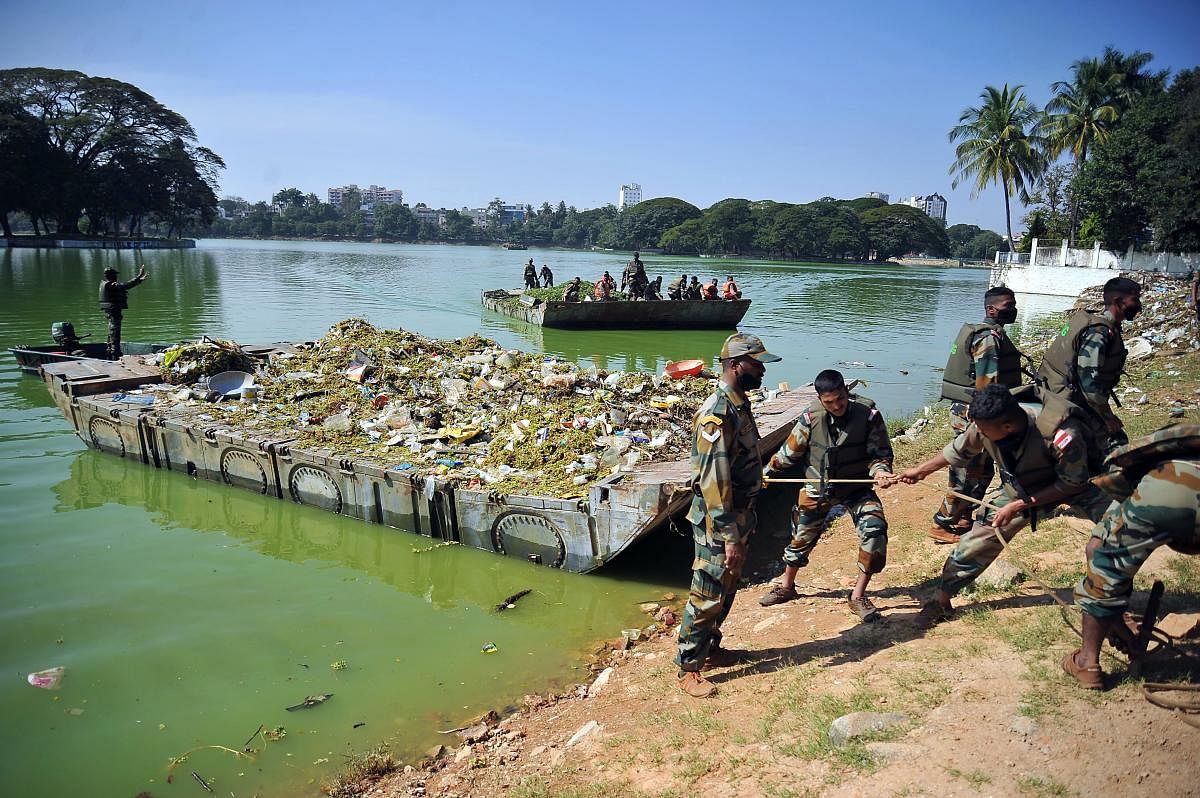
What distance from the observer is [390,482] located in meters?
6.96

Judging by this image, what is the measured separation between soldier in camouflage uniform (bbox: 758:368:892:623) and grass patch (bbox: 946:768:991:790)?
155 centimetres

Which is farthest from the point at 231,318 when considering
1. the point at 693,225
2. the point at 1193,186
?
the point at 693,225

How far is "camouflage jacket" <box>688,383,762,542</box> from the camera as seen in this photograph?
3.66 metres

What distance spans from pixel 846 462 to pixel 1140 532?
157cm

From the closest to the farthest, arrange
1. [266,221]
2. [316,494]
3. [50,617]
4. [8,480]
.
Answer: [50,617] < [316,494] < [8,480] < [266,221]

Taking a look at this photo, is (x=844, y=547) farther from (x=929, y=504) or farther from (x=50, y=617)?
(x=50, y=617)

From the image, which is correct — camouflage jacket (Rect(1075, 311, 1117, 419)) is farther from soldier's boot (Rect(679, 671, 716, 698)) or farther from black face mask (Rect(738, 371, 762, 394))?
soldier's boot (Rect(679, 671, 716, 698))

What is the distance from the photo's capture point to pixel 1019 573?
14.0 ft

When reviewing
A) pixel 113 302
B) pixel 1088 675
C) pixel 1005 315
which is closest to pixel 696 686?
pixel 1088 675

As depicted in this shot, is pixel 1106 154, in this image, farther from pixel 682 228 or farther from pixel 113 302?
pixel 682 228

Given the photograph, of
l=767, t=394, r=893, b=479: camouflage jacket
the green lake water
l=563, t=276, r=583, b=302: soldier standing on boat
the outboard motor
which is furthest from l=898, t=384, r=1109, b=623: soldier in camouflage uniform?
l=563, t=276, r=583, b=302: soldier standing on boat

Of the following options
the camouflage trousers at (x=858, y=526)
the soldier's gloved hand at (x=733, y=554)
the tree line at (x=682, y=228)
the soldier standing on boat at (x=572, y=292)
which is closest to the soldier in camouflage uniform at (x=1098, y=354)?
the camouflage trousers at (x=858, y=526)

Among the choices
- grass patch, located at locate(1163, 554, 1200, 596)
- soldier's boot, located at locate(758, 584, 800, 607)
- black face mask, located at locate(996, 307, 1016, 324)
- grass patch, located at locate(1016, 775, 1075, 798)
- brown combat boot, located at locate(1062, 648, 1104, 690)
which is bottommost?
soldier's boot, located at locate(758, 584, 800, 607)

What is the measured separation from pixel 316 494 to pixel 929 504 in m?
6.14
